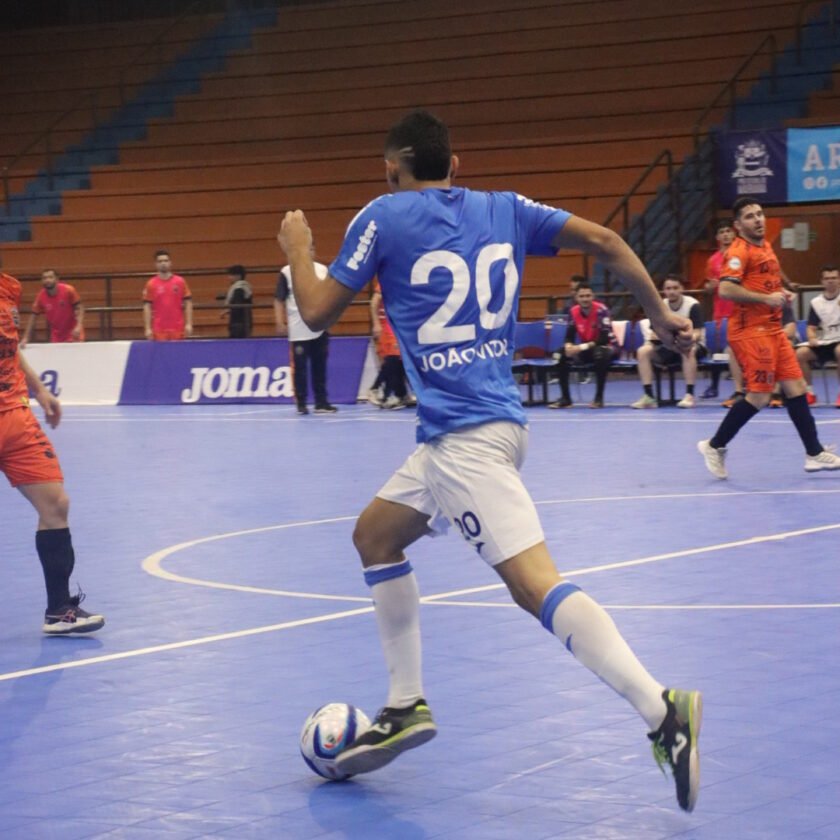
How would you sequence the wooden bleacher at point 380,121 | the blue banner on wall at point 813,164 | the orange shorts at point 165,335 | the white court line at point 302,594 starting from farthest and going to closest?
the wooden bleacher at point 380,121 < the orange shorts at point 165,335 < the blue banner on wall at point 813,164 < the white court line at point 302,594

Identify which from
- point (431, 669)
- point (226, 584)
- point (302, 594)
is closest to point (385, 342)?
point (226, 584)

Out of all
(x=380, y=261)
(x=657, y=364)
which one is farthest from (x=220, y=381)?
(x=380, y=261)

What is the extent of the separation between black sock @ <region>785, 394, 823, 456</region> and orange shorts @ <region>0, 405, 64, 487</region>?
6.54 metres

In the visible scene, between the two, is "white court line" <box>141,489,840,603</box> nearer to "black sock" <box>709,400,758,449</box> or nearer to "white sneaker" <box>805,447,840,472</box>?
"white sneaker" <box>805,447,840,472</box>

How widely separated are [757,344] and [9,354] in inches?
258

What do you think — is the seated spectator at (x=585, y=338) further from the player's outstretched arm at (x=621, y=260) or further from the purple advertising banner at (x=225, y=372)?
the player's outstretched arm at (x=621, y=260)

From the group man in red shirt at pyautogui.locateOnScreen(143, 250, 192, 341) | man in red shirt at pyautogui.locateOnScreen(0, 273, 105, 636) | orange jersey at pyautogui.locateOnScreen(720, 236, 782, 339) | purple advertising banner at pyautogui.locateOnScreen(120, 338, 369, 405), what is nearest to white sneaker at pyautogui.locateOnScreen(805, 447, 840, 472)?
orange jersey at pyautogui.locateOnScreen(720, 236, 782, 339)

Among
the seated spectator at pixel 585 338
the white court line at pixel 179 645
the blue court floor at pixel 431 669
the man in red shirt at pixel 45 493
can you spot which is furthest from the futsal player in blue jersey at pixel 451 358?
the seated spectator at pixel 585 338

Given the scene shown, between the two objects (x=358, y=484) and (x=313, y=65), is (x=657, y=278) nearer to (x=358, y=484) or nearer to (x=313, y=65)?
(x=313, y=65)

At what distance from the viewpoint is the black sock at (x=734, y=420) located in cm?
1231

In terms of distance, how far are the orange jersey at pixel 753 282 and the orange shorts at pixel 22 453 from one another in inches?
259

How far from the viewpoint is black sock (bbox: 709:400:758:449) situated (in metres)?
12.3

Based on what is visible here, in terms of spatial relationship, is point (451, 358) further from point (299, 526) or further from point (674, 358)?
point (674, 358)

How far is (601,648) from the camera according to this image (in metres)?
4.54
